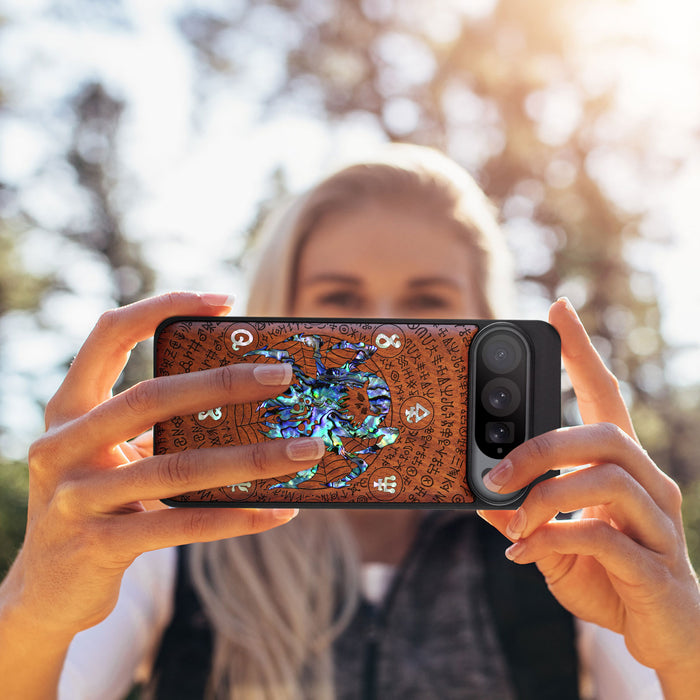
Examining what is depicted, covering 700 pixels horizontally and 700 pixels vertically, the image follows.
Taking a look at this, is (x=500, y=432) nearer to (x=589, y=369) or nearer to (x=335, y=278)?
(x=589, y=369)

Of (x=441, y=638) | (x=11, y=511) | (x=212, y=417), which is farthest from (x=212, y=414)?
(x=11, y=511)

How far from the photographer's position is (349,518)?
2.74 metres

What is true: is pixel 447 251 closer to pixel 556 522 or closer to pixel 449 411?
pixel 449 411

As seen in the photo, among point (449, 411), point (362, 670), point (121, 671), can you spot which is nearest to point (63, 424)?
point (449, 411)

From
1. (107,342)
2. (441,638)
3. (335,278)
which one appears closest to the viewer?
(107,342)

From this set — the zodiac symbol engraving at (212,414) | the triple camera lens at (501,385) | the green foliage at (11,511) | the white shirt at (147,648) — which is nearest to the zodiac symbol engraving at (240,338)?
the zodiac symbol engraving at (212,414)

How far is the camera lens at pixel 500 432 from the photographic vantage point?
145 cm

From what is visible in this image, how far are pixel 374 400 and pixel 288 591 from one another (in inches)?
52.6

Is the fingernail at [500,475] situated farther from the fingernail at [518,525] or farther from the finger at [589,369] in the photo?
the finger at [589,369]

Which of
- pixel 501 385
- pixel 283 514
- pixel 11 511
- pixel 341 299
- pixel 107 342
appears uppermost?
pixel 11 511

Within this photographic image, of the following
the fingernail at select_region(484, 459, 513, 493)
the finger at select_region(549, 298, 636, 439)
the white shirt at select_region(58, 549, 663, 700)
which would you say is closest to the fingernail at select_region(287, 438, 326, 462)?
the fingernail at select_region(484, 459, 513, 493)

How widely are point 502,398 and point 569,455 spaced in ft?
0.80

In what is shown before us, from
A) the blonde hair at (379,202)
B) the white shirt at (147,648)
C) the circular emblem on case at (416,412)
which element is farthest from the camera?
the blonde hair at (379,202)

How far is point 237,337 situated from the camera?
4.77 feet
